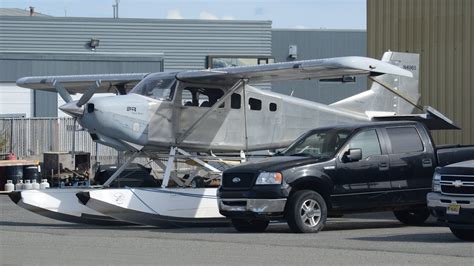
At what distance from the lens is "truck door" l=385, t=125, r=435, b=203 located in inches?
652

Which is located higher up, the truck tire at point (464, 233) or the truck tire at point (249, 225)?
the truck tire at point (464, 233)

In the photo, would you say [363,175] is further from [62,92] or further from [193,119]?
[62,92]

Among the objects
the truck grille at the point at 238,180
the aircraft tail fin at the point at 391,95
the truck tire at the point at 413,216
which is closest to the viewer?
the truck grille at the point at 238,180

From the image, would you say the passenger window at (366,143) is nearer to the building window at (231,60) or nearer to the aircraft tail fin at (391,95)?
the aircraft tail fin at (391,95)

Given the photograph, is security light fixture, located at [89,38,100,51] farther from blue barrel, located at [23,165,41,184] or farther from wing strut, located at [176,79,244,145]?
wing strut, located at [176,79,244,145]

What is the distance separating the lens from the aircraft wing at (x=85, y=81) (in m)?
23.7

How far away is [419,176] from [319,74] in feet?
12.2

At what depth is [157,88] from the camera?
20.7 metres

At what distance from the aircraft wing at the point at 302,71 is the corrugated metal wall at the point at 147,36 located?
3330 centimetres

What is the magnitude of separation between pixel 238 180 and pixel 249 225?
0.85 meters

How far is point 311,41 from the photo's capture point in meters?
59.7

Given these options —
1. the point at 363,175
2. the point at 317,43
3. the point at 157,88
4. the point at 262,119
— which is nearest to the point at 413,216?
the point at 363,175

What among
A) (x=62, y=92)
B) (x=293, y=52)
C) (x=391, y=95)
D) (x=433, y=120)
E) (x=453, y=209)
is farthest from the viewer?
(x=293, y=52)

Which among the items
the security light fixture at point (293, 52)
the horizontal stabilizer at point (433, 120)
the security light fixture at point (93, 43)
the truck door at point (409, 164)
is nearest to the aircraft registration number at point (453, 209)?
the truck door at point (409, 164)
